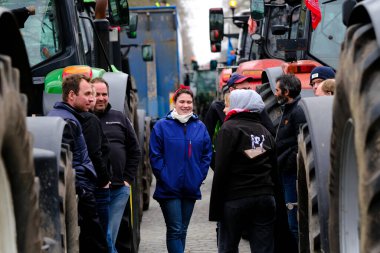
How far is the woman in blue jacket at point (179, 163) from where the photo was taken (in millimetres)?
9961

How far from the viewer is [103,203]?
347 inches

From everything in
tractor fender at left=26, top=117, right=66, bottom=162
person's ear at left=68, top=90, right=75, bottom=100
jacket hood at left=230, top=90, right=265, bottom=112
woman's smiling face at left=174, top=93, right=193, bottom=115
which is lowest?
woman's smiling face at left=174, top=93, right=193, bottom=115

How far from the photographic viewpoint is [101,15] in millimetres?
12812

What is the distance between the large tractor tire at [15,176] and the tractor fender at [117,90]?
5123 millimetres

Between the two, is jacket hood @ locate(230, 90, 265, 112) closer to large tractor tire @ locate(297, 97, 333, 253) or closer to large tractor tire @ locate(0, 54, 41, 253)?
large tractor tire @ locate(297, 97, 333, 253)

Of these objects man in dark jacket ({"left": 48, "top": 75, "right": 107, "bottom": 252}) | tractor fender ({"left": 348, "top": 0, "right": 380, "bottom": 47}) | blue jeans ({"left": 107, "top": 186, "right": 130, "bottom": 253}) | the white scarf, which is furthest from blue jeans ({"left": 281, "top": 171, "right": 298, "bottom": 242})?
tractor fender ({"left": 348, "top": 0, "right": 380, "bottom": 47})

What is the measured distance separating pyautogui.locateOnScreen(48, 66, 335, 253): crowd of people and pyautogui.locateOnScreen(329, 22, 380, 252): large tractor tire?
→ 7.83 ft

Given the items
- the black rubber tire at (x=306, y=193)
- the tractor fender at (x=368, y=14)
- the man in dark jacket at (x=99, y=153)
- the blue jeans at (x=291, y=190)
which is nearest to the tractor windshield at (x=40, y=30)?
the man in dark jacket at (x=99, y=153)

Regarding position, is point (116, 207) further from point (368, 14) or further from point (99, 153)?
point (368, 14)

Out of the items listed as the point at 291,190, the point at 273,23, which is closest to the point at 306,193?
the point at 291,190

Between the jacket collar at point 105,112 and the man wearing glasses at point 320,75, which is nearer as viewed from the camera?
the jacket collar at point 105,112

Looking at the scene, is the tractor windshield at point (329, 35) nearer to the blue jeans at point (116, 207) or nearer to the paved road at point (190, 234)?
the paved road at point (190, 234)

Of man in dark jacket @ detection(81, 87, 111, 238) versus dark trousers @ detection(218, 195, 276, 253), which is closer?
man in dark jacket @ detection(81, 87, 111, 238)

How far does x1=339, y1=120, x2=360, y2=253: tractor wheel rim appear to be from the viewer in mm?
5637
